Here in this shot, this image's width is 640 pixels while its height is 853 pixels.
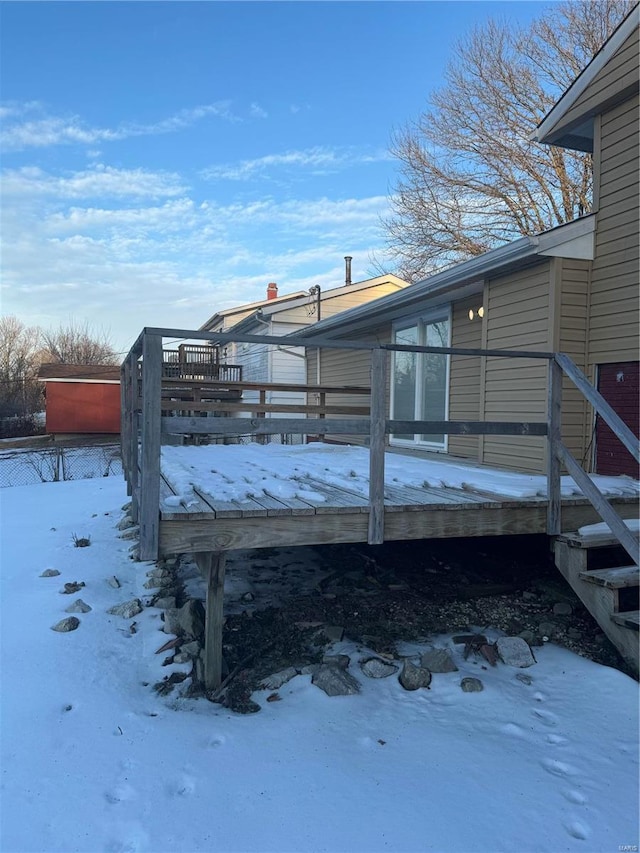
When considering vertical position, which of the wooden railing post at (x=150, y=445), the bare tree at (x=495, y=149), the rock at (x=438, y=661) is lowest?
the rock at (x=438, y=661)

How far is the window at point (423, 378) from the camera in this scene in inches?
295

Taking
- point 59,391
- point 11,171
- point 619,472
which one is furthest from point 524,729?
point 59,391

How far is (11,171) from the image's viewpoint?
12.6 meters

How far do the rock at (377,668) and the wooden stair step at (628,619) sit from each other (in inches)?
49.6

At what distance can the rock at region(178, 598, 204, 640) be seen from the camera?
369 cm

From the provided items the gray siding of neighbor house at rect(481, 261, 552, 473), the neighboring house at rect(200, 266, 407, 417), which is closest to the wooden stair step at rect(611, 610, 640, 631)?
the gray siding of neighbor house at rect(481, 261, 552, 473)

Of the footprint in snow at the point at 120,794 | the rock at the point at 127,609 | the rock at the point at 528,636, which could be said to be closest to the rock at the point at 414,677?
the rock at the point at 528,636

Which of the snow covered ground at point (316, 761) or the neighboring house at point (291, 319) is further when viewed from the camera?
the neighboring house at point (291, 319)

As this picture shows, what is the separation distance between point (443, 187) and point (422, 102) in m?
2.69

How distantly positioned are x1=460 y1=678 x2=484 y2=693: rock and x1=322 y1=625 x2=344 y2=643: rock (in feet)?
2.79

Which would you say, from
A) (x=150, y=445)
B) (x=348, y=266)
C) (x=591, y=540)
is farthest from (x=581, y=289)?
(x=348, y=266)

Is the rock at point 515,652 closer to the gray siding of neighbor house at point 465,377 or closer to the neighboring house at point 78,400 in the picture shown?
the gray siding of neighbor house at point 465,377

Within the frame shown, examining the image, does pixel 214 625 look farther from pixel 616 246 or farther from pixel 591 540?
pixel 616 246

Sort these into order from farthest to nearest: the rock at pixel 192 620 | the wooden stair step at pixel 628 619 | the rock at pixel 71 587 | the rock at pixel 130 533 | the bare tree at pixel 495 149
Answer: the bare tree at pixel 495 149 < the rock at pixel 130 533 < the rock at pixel 71 587 < the rock at pixel 192 620 < the wooden stair step at pixel 628 619
